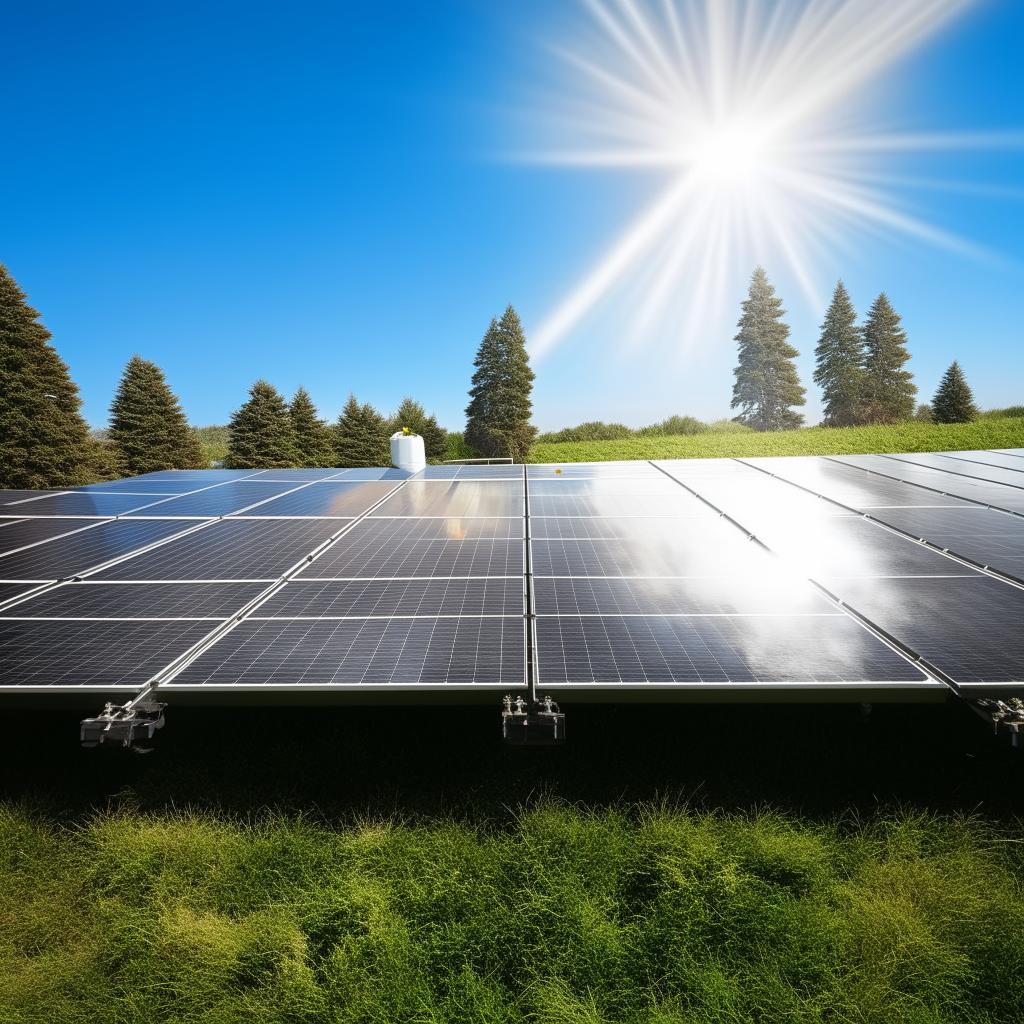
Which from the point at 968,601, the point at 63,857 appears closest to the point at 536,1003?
the point at 63,857

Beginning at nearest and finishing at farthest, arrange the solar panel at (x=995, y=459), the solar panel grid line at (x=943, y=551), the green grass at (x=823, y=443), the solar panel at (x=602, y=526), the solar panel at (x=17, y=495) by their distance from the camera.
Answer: the solar panel grid line at (x=943, y=551) < the solar panel at (x=602, y=526) < the solar panel at (x=17, y=495) < the solar panel at (x=995, y=459) < the green grass at (x=823, y=443)

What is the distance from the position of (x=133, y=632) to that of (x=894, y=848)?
7.23m

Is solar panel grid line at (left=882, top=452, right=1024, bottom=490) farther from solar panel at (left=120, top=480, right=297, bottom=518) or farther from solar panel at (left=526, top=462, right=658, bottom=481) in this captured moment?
solar panel at (left=120, top=480, right=297, bottom=518)

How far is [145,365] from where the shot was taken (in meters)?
39.8

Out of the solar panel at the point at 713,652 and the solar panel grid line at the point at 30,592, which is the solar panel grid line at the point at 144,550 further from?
the solar panel at the point at 713,652

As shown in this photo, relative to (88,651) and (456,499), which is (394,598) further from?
(456,499)

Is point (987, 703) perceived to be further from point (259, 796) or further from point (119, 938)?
point (119, 938)

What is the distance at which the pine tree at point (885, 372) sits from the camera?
55094 millimetres

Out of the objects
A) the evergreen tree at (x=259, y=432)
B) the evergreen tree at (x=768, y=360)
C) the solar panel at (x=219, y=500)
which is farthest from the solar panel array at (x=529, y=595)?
the evergreen tree at (x=768, y=360)

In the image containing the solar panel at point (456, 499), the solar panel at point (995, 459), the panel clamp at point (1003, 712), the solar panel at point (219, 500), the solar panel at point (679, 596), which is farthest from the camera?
the solar panel at point (995, 459)

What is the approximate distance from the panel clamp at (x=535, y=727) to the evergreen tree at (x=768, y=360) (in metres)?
60.6

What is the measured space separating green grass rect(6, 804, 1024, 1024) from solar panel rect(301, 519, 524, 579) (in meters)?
2.73

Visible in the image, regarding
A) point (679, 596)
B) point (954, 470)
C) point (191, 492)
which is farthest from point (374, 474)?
point (954, 470)

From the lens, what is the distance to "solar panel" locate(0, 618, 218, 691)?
14.8 feet
